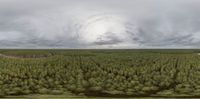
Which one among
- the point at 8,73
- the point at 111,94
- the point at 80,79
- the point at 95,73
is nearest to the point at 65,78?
the point at 80,79

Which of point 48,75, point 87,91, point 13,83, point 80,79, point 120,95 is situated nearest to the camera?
point 120,95

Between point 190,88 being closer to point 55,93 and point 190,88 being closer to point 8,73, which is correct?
point 55,93

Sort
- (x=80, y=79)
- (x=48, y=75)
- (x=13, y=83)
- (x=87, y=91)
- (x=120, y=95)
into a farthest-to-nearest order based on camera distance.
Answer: (x=48, y=75)
(x=80, y=79)
(x=13, y=83)
(x=87, y=91)
(x=120, y=95)

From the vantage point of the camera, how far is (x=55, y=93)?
69.5 metres

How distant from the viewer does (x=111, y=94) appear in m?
69.6

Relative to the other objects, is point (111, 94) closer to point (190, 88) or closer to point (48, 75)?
point (190, 88)

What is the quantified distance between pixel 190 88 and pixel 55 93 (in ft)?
95.1

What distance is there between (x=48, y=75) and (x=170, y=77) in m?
33.4

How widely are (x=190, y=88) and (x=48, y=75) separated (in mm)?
40745

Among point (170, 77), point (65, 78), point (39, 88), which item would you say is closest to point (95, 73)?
point (65, 78)

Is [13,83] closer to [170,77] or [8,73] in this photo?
[8,73]

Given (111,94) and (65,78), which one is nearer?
(111,94)

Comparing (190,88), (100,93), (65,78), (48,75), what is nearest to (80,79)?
(65,78)

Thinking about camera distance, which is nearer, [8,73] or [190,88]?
[190,88]
